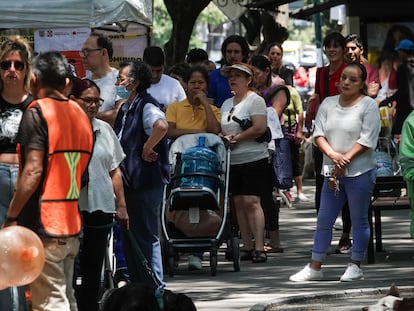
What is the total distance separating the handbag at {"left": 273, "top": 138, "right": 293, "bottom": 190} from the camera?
1474 centimetres

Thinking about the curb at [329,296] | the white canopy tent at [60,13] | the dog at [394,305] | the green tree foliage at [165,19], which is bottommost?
the curb at [329,296]

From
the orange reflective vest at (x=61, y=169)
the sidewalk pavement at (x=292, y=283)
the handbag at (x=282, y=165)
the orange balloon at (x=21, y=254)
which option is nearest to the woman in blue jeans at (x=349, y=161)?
the sidewalk pavement at (x=292, y=283)

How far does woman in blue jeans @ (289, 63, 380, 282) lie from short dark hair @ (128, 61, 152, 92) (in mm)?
1994

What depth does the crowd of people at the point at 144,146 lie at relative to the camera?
815cm

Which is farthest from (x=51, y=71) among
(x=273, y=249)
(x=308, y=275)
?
(x=273, y=249)

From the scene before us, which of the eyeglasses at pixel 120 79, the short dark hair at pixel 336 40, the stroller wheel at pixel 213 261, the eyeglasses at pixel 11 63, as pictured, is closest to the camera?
the eyeglasses at pixel 11 63

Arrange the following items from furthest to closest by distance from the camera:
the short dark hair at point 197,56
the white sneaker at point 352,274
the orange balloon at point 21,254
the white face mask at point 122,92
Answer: the short dark hair at point 197,56
the white sneaker at point 352,274
the white face mask at point 122,92
the orange balloon at point 21,254

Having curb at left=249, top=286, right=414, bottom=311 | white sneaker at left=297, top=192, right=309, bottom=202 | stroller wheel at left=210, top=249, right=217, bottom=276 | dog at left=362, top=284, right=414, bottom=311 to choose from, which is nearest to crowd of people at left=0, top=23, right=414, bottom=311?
stroller wheel at left=210, top=249, right=217, bottom=276

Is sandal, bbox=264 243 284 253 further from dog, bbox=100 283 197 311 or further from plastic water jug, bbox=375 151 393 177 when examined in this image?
dog, bbox=100 283 197 311

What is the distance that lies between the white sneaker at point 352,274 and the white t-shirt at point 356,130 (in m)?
0.83

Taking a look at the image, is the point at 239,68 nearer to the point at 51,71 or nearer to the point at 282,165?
the point at 282,165

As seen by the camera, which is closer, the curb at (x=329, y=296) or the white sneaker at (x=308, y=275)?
the curb at (x=329, y=296)

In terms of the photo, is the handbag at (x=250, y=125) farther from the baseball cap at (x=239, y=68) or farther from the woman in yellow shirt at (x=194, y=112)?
the baseball cap at (x=239, y=68)

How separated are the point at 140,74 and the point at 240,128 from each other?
2.45 metres
